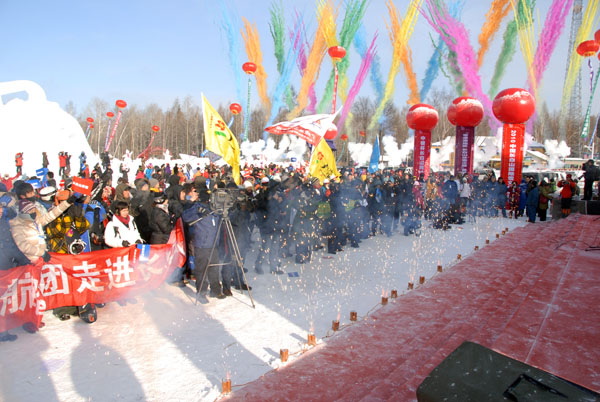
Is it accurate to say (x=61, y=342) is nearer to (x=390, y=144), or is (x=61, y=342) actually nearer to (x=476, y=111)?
(x=476, y=111)

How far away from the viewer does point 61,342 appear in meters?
3.91

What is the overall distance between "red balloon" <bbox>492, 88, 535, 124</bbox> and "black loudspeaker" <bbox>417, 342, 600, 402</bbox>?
55.0 ft

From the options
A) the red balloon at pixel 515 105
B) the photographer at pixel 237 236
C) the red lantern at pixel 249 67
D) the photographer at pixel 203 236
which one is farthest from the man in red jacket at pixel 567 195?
the red lantern at pixel 249 67

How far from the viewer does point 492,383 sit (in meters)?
1.53

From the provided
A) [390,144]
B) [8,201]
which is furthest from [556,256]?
[390,144]

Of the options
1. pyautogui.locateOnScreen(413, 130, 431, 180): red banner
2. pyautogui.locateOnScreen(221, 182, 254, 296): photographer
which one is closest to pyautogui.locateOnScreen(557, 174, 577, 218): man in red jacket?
pyautogui.locateOnScreen(413, 130, 431, 180): red banner

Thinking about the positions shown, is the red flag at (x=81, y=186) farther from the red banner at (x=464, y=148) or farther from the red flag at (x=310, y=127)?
the red banner at (x=464, y=148)

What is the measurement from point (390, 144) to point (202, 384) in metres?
42.1

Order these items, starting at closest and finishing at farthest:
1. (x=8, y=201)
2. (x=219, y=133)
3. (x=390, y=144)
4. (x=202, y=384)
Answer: (x=202, y=384)
(x=8, y=201)
(x=219, y=133)
(x=390, y=144)

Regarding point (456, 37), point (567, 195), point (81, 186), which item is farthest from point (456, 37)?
point (81, 186)

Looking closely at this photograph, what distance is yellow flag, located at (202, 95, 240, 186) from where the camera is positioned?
Answer: 17.7 ft

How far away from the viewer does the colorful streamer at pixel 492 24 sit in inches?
883

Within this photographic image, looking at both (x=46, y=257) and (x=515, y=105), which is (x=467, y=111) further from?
(x=46, y=257)

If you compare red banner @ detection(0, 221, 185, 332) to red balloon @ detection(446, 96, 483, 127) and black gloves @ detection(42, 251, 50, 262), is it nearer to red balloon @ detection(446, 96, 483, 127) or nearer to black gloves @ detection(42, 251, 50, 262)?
black gloves @ detection(42, 251, 50, 262)
